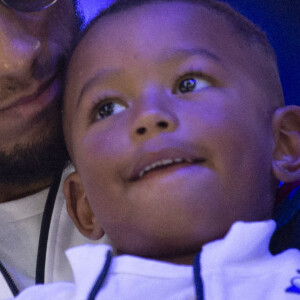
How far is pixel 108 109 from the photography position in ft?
2.42

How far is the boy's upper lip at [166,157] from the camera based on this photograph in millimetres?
619

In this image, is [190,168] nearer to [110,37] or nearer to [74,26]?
[110,37]

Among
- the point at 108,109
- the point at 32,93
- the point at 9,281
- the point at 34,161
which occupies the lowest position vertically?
the point at 9,281

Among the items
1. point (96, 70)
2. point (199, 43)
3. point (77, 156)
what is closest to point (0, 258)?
point (77, 156)

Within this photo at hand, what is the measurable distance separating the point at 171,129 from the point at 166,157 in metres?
0.04

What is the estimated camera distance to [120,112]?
697mm

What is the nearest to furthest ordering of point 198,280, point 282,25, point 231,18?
point 198,280 < point 231,18 < point 282,25

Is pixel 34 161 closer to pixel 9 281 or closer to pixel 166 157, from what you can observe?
pixel 9 281

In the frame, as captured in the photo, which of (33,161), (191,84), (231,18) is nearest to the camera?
(191,84)

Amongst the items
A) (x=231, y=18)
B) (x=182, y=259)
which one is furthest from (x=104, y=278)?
(x=231, y=18)

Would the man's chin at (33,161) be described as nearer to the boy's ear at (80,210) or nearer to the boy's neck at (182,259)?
the boy's ear at (80,210)

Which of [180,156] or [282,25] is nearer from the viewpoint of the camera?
[180,156]

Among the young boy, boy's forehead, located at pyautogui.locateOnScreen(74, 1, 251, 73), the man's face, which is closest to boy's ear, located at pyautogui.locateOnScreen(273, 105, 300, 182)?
the young boy

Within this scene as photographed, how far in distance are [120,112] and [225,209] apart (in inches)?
7.7
